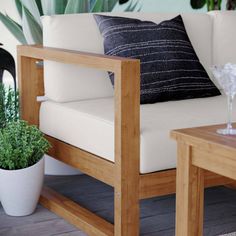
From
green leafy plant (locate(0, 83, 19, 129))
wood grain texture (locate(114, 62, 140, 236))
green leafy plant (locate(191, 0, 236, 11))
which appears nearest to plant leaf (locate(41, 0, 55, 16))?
green leafy plant (locate(0, 83, 19, 129))

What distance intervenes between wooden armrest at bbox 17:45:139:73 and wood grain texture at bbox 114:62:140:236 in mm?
50

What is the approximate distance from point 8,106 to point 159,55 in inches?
27.2

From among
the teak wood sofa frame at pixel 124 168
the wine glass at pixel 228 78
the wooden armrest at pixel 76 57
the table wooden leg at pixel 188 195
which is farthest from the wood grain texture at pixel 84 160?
the wine glass at pixel 228 78

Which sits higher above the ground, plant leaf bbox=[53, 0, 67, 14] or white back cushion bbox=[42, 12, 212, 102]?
plant leaf bbox=[53, 0, 67, 14]

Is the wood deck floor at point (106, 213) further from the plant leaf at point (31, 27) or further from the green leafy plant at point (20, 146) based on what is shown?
the plant leaf at point (31, 27)

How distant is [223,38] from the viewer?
285cm

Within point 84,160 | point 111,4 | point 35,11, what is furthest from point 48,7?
point 84,160

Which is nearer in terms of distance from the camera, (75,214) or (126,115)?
(126,115)

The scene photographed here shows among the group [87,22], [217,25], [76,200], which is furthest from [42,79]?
[217,25]

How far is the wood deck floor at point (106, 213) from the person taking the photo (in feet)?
7.34

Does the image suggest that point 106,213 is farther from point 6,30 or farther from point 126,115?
point 6,30

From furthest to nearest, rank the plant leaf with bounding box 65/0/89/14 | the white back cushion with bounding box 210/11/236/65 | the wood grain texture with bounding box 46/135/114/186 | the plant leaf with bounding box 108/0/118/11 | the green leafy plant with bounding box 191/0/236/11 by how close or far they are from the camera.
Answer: the green leafy plant with bounding box 191/0/236/11
the plant leaf with bounding box 108/0/118/11
the plant leaf with bounding box 65/0/89/14
the white back cushion with bounding box 210/11/236/65
the wood grain texture with bounding box 46/135/114/186

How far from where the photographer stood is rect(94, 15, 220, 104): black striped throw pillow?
2.44m

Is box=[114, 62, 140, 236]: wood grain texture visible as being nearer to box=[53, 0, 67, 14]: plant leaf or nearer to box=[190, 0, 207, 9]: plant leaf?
box=[53, 0, 67, 14]: plant leaf
